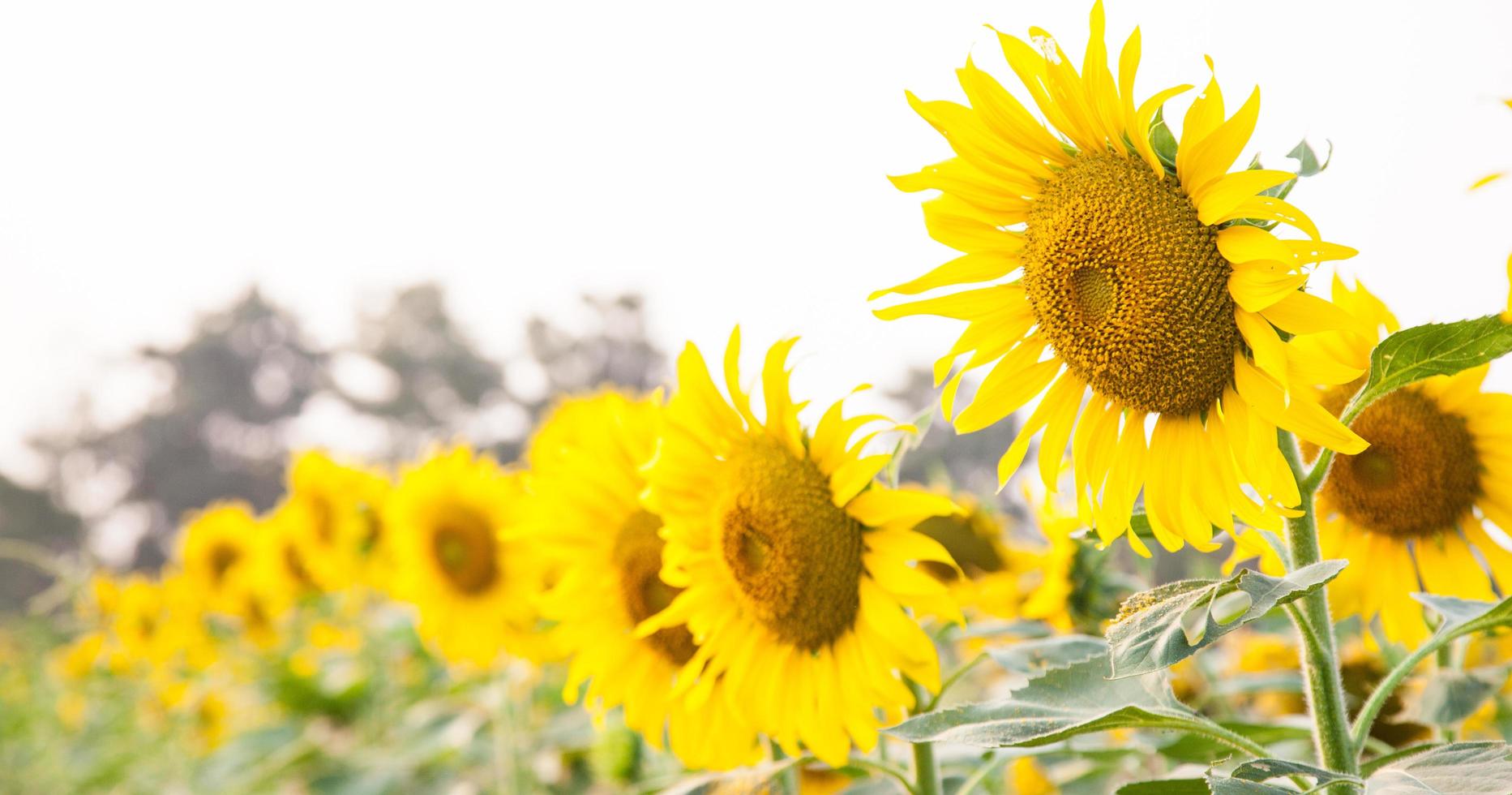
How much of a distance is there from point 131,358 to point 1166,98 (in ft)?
87.5

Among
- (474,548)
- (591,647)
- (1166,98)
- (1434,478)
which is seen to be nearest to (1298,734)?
(1434,478)

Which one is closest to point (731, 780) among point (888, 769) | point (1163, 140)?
point (888, 769)

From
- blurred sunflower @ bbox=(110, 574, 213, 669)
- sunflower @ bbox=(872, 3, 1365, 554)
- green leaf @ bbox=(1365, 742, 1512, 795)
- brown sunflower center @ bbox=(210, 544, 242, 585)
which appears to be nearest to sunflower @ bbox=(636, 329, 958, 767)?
sunflower @ bbox=(872, 3, 1365, 554)

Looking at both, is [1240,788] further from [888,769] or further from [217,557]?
[217,557]

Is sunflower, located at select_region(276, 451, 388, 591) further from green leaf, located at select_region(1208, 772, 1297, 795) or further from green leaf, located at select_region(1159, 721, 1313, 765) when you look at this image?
green leaf, located at select_region(1208, 772, 1297, 795)

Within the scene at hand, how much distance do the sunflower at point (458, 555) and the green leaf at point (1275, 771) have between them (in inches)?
90.0

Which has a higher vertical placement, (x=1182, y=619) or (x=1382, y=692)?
(x=1182, y=619)

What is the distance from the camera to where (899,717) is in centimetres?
148

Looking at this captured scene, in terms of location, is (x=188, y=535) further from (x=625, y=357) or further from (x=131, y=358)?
(x=131, y=358)

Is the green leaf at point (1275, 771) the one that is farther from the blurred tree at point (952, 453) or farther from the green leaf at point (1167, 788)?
the blurred tree at point (952, 453)

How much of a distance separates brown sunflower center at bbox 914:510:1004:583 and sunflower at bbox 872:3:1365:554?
4.48 ft

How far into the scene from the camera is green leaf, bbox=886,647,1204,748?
38.5 inches

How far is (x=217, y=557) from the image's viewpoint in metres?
4.74

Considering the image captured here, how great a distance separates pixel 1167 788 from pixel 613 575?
104 centimetres
